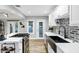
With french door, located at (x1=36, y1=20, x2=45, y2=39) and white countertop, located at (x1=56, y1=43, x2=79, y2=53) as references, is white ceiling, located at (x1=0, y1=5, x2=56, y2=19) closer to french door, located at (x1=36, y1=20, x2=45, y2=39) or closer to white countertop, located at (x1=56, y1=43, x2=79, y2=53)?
white countertop, located at (x1=56, y1=43, x2=79, y2=53)

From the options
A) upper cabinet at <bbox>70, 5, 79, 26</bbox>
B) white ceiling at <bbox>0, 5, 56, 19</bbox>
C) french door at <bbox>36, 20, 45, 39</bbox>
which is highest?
white ceiling at <bbox>0, 5, 56, 19</bbox>

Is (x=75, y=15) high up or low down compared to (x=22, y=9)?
down

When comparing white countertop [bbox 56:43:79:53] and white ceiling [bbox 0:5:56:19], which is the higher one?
white ceiling [bbox 0:5:56:19]

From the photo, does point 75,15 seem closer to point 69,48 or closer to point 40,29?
point 69,48

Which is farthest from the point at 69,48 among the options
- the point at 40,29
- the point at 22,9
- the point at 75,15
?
the point at 40,29

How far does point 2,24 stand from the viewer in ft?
37.8

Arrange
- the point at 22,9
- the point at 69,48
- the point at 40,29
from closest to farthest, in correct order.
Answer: the point at 69,48 < the point at 22,9 < the point at 40,29

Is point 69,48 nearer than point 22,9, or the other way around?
point 69,48

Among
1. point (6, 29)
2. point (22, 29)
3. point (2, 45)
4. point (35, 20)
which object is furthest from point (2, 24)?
point (2, 45)

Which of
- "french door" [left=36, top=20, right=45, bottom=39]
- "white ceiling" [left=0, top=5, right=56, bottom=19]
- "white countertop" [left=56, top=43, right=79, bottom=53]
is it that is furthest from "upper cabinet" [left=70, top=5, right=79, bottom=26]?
"french door" [left=36, top=20, right=45, bottom=39]

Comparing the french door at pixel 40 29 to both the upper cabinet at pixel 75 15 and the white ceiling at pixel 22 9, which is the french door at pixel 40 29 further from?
the upper cabinet at pixel 75 15

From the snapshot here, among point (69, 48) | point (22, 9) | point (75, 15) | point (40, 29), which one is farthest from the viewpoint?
point (40, 29)

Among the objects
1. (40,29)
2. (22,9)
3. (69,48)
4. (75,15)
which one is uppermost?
(22,9)
